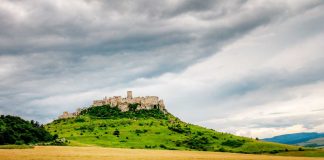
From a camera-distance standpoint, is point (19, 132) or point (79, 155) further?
point (19, 132)

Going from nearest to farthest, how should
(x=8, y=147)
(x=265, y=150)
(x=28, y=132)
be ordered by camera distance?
(x=8, y=147)
(x=28, y=132)
(x=265, y=150)

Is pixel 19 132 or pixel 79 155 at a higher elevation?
pixel 19 132

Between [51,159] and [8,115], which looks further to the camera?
[8,115]

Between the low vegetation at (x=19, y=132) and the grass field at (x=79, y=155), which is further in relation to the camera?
the low vegetation at (x=19, y=132)

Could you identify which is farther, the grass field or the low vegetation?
the low vegetation

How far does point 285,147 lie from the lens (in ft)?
624

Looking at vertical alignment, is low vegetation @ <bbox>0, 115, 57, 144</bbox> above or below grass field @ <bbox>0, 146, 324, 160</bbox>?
above

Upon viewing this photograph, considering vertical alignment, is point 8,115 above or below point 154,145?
above

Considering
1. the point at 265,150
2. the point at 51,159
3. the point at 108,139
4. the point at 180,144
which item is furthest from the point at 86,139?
the point at 51,159

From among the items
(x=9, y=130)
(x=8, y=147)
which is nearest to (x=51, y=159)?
→ (x=8, y=147)

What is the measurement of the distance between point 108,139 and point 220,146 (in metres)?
56.0

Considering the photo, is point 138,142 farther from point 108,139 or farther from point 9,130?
point 9,130

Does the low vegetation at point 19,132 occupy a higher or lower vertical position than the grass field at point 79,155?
higher

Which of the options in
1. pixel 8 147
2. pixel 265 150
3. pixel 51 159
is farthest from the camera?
pixel 265 150
